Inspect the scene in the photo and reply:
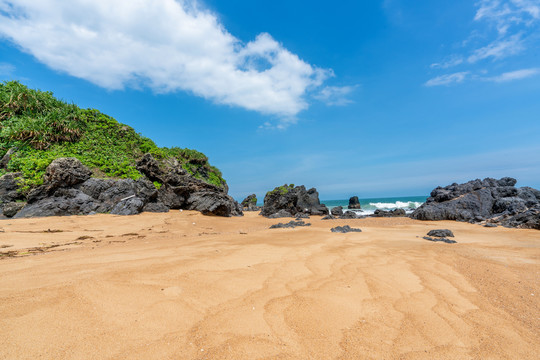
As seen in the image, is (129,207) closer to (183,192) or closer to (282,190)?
(183,192)

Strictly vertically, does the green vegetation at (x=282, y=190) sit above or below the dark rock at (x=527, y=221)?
above

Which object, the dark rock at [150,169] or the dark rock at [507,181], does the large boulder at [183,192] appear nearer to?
the dark rock at [150,169]

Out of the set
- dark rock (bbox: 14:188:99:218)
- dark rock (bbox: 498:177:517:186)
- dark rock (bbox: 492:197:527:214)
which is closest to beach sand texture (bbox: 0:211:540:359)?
dark rock (bbox: 14:188:99:218)

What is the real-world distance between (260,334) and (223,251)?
2.67 m

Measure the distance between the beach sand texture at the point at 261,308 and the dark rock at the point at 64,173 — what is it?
26.6ft

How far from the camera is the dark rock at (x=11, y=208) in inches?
383

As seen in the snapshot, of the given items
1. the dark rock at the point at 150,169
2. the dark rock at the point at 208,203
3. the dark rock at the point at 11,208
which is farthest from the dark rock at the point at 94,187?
the dark rock at the point at 208,203

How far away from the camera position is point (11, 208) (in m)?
9.80

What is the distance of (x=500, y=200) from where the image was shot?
54.0ft

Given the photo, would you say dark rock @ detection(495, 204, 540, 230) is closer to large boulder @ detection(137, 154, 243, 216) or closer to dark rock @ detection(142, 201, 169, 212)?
large boulder @ detection(137, 154, 243, 216)

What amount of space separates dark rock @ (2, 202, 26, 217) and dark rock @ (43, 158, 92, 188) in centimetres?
125

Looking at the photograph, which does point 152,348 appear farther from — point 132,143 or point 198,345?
point 132,143

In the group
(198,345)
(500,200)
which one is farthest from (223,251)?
(500,200)

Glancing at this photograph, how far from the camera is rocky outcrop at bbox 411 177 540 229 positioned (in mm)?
14530
